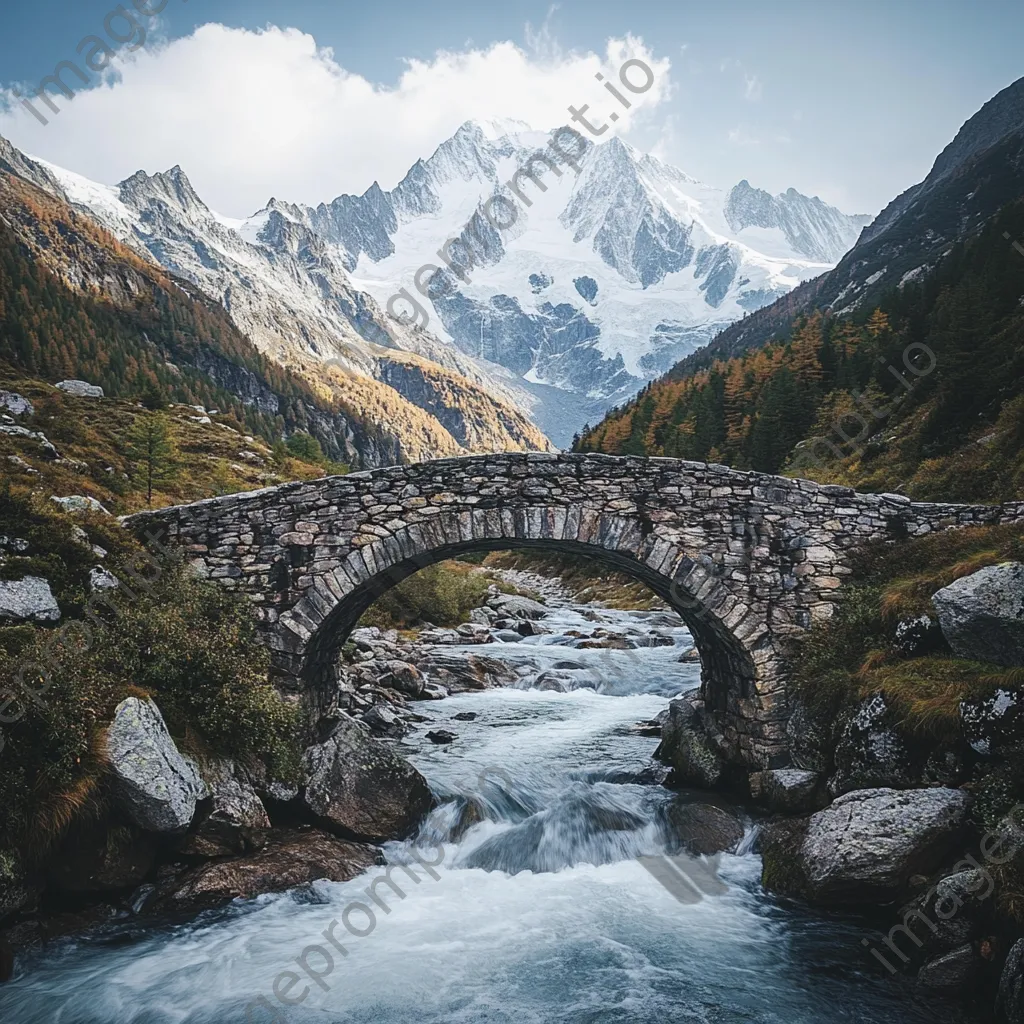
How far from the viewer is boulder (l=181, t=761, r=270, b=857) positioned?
8.97m

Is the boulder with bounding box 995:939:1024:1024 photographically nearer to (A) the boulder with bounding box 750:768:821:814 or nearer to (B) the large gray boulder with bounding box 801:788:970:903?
(B) the large gray boulder with bounding box 801:788:970:903

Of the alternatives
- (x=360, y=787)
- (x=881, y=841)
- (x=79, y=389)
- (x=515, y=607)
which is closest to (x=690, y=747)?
(x=881, y=841)

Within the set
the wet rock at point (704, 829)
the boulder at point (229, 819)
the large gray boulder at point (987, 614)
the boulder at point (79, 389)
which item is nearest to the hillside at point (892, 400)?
the large gray boulder at point (987, 614)

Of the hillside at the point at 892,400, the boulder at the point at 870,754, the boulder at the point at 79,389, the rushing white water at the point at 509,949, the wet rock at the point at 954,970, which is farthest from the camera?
the boulder at the point at 79,389

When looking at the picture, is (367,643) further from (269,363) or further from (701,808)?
(269,363)

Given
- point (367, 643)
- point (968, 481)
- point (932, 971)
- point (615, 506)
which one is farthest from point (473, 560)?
point (932, 971)

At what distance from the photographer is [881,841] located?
765cm

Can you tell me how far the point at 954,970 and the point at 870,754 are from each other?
108 inches

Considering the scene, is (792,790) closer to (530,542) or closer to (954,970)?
(954,970)

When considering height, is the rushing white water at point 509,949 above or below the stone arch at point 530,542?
below

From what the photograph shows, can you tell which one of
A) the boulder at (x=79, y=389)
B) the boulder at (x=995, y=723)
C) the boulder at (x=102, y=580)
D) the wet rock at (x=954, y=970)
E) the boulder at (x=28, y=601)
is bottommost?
the wet rock at (x=954, y=970)

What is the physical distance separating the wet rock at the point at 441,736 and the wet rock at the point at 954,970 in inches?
419

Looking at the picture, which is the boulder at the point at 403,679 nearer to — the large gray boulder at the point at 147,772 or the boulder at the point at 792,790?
the large gray boulder at the point at 147,772

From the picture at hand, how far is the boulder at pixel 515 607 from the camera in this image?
36000 mm
